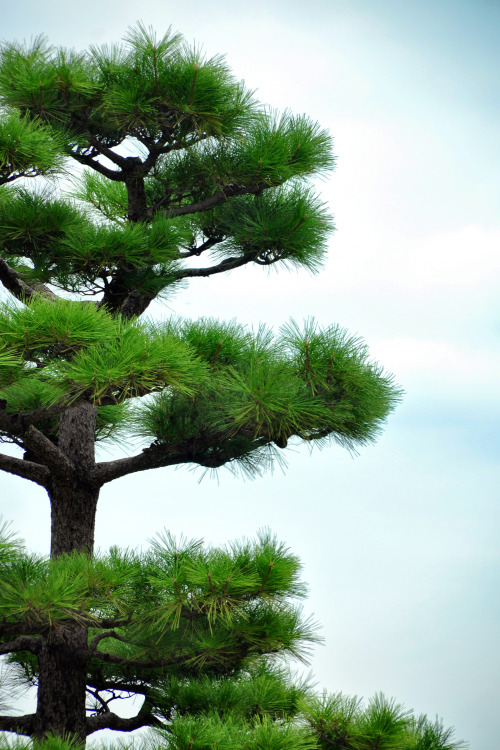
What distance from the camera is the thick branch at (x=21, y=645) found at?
2.75m

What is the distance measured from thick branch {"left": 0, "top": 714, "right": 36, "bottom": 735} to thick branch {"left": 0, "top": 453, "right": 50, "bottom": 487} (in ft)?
2.61

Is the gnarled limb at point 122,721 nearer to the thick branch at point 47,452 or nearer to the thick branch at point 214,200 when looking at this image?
the thick branch at point 47,452

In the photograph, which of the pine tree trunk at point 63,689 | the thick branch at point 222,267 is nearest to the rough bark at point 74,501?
the pine tree trunk at point 63,689

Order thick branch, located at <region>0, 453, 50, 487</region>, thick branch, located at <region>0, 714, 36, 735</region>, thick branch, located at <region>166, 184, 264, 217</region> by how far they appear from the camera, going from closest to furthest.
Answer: thick branch, located at <region>0, 714, 36, 735</region> < thick branch, located at <region>0, 453, 50, 487</region> < thick branch, located at <region>166, 184, 264, 217</region>

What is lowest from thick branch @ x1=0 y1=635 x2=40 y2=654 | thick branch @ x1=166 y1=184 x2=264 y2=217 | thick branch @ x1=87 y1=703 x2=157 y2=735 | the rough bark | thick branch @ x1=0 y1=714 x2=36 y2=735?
thick branch @ x1=0 y1=714 x2=36 y2=735

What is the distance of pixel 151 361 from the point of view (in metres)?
2.12

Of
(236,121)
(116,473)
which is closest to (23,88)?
(236,121)

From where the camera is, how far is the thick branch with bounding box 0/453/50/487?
9.28 ft

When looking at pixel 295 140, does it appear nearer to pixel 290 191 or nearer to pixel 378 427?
pixel 290 191

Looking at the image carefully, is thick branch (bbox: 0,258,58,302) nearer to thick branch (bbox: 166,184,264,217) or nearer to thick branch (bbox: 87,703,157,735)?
thick branch (bbox: 166,184,264,217)

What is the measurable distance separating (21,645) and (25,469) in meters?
0.61

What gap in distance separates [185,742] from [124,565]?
534mm

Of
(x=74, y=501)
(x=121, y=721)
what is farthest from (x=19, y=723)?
(x=74, y=501)

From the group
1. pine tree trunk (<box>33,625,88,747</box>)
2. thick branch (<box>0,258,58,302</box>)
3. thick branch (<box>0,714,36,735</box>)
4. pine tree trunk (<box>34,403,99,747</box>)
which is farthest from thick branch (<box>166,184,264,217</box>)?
thick branch (<box>0,714,36,735</box>)
